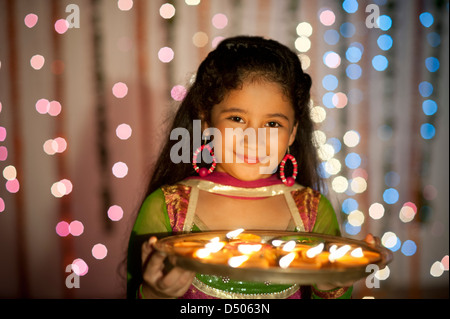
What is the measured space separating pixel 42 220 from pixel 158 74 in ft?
3.91

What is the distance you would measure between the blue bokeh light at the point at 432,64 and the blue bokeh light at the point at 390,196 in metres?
0.84

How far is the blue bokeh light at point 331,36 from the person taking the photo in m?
2.49

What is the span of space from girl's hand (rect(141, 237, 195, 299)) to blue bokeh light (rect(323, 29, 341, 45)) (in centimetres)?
201

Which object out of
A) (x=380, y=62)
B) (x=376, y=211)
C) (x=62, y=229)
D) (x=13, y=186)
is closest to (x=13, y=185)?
(x=13, y=186)

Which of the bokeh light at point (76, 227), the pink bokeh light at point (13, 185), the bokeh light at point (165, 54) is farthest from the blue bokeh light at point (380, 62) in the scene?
the pink bokeh light at point (13, 185)

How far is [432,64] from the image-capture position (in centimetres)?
259

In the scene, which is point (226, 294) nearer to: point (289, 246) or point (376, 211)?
point (289, 246)

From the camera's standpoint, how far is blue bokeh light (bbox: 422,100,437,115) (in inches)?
102

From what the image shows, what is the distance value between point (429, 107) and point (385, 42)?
52 cm

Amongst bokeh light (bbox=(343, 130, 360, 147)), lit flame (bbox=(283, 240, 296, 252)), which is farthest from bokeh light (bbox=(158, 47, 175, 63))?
lit flame (bbox=(283, 240, 296, 252))

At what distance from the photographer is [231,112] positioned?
114 cm

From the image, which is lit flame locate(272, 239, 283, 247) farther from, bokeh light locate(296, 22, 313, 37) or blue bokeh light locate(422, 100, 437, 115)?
blue bokeh light locate(422, 100, 437, 115)
